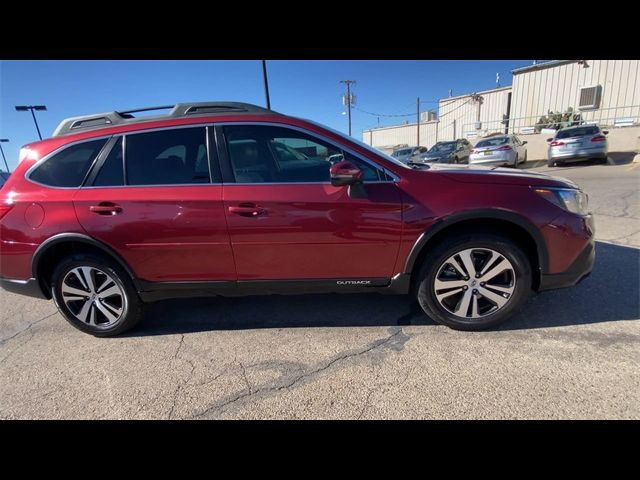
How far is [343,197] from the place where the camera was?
2428 mm

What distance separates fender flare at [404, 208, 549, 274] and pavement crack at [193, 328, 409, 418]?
0.70m

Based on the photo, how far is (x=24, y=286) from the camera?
2.81 meters

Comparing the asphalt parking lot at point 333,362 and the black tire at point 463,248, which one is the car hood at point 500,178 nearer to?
the black tire at point 463,248

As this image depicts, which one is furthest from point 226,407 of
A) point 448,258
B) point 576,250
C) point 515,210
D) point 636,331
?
point 636,331

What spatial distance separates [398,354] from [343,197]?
126cm

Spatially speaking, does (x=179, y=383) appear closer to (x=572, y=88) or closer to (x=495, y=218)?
(x=495, y=218)

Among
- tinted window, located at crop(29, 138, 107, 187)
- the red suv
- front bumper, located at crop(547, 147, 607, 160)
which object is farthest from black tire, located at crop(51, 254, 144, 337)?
front bumper, located at crop(547, 147, 607, 160)

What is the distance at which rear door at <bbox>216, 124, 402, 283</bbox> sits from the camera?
2441 millimetres

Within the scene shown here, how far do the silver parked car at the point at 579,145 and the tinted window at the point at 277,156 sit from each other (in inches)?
574

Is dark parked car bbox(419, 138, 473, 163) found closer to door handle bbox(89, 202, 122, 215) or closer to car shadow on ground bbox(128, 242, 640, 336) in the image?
car shadow on ground bbox(128, 242, 640, 336)

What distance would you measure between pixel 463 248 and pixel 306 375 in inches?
60.3

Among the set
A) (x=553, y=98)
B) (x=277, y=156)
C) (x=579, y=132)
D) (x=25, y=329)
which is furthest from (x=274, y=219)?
(x=553, y=98)

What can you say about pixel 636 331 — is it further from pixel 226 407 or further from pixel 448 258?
pixel 226 407

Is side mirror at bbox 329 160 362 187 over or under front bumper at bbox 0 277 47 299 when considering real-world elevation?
over
